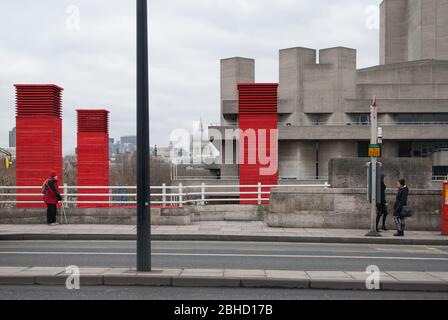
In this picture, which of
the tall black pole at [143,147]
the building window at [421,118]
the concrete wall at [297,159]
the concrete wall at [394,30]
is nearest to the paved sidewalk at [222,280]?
the tall black pole at [143,147]

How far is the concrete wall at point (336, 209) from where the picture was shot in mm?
17859

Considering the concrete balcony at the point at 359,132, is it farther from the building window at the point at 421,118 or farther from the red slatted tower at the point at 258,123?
the red slatted tower at the point at 258,123

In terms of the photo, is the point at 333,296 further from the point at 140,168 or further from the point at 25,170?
the point at 25,170

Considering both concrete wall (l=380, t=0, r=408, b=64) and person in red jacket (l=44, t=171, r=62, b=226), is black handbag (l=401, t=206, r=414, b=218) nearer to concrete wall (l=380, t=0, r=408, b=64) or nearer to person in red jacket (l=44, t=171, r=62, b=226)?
person in red jacket (l=44, t=171, r=62, b=226)

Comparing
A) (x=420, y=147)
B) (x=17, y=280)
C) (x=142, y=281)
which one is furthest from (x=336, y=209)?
(x=420, y=147)

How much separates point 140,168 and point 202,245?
18.8 ft

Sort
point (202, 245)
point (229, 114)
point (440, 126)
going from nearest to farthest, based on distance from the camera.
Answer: point (202, 245), point (440, 126), point (229, 114)

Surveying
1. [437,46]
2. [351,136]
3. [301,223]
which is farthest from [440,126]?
[301,223]

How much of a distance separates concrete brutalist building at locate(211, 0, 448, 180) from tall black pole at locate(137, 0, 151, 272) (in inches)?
2392

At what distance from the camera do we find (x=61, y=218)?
62.1ft

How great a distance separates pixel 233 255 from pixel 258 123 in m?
9.76

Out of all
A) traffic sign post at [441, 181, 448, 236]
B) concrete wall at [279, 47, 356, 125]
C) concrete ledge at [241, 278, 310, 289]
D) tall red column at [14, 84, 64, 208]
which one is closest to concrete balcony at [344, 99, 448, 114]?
concrete wall at [279, 47, 356, 125]

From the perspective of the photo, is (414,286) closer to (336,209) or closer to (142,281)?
(142,281)

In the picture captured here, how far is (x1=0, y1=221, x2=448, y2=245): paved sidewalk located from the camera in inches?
629
